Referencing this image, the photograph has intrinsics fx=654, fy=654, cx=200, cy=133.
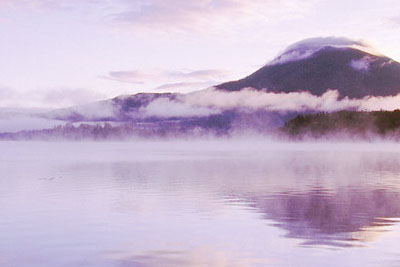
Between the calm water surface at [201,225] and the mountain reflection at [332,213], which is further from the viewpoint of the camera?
the mountain reflection at [332,213]

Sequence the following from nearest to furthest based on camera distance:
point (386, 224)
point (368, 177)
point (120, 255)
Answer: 1. point (120, 255)
2. point (386, 224)
3. point (368, 177)

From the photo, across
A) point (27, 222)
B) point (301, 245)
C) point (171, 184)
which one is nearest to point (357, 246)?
point (301, 245)

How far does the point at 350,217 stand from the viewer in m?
31.4

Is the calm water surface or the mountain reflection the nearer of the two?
the calm water surface

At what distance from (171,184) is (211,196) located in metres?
11.5

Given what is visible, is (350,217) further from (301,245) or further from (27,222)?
(27,222)

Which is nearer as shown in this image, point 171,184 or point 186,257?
point 186,257

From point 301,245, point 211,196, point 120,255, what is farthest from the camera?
point 211,196

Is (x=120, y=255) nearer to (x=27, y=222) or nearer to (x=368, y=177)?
(x=27, y=222)

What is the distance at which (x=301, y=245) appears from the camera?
78.4 ft

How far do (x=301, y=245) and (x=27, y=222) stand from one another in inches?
520

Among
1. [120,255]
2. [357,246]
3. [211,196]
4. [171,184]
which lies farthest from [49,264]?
[171,184]

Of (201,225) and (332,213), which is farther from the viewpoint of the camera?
(332,213)

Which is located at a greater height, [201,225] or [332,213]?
[201,225]
